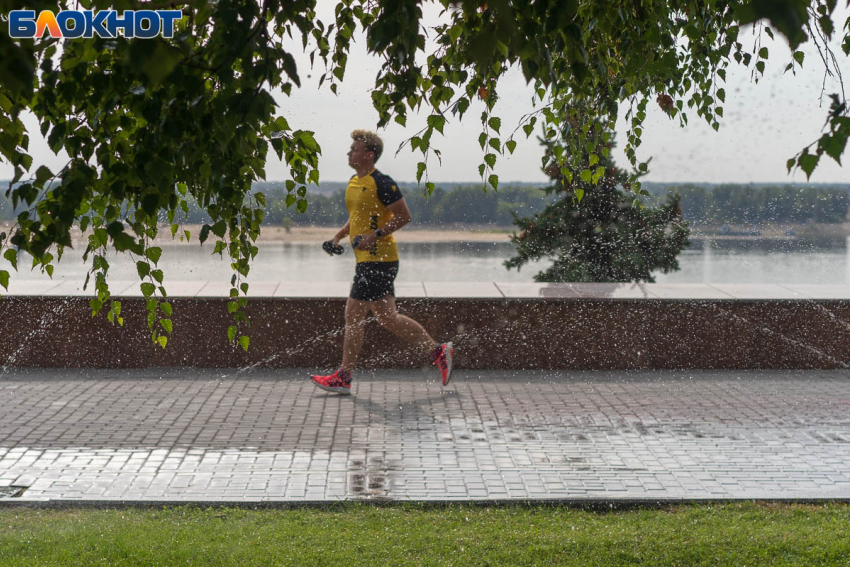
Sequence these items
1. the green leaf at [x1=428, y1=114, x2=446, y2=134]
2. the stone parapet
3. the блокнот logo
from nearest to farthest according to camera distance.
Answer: the блокнот logo, the green leaf at [x1=428, y1=114, x2=446, y2=134], the stone parapet

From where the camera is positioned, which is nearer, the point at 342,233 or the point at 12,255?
→ the point at 12,255

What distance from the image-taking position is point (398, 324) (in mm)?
7262

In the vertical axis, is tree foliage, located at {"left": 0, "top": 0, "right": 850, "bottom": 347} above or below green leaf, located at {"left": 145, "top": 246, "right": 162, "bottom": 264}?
above

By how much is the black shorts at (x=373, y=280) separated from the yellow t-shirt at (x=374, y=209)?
0.15 ft

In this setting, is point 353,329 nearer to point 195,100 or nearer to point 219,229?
point 219,229

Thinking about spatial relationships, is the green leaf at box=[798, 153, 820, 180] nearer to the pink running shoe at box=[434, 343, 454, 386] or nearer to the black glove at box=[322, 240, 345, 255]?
the black glove at box=[322, 240, 345, 255]

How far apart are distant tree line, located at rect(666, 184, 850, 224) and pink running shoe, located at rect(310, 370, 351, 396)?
6.87m

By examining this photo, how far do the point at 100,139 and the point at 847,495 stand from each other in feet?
13.1

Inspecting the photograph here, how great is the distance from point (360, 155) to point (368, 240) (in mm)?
623

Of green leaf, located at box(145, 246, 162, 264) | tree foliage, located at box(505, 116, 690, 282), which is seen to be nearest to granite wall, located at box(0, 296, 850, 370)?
tree foliage, located at box(505, 116, 690, 282)

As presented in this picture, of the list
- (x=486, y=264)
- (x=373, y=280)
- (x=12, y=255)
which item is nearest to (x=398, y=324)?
(x=373, y=280)

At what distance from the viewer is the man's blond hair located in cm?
694

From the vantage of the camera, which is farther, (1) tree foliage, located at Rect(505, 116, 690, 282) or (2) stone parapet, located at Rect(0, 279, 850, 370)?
(1) tree foliage, located at Rect(505, 116, 690, 282)

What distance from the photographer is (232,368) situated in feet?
26.8
